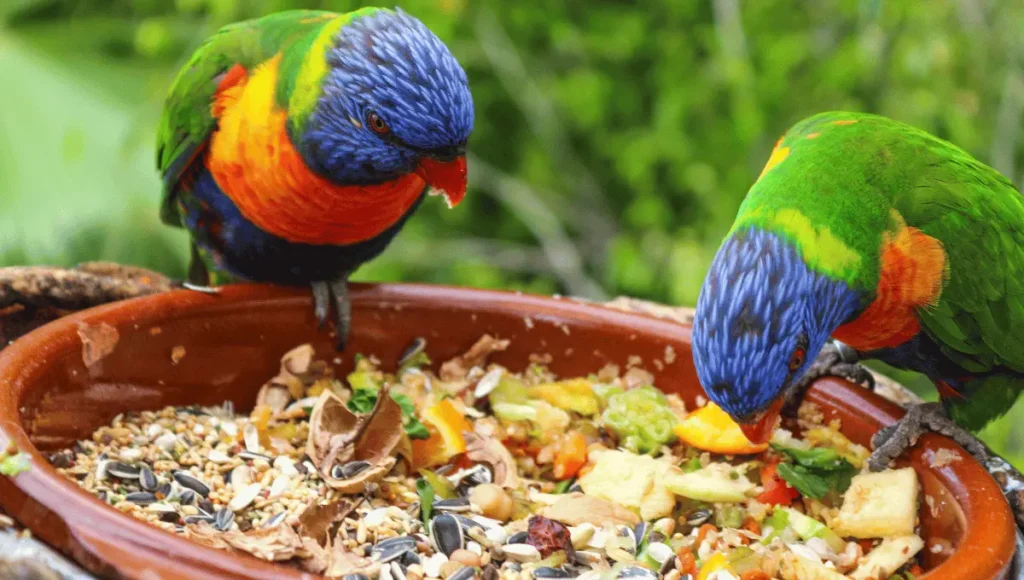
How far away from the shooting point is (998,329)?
1920mm

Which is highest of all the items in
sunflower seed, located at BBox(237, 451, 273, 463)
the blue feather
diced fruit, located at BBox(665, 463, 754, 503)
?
the blue feather

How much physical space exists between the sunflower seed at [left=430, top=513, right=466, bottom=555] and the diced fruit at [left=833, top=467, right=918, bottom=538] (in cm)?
67

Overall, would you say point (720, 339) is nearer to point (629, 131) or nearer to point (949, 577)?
point (949, 577)

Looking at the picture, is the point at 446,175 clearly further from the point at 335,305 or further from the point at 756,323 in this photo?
the point at 756,323

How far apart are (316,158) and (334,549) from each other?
0.83 meters

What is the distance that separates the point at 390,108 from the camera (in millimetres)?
1857

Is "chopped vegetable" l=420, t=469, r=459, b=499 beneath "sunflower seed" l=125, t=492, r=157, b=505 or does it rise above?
beneath

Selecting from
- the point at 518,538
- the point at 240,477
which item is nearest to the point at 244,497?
the point at 240,477

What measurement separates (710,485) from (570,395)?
371mm

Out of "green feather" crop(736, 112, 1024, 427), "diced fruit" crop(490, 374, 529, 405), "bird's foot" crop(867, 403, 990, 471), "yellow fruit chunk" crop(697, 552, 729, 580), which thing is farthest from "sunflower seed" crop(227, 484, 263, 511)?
"bird's foot" crop(867, 403, 990, 471)

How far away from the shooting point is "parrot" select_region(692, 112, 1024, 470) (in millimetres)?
1569

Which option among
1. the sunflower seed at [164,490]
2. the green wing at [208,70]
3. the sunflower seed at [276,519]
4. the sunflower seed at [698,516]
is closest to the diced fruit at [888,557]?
the sunflower seed at [698,516]

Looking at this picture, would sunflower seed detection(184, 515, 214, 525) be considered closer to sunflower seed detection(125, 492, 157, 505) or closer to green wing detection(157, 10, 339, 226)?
sunflower seed detection(125, 492, 157, 505)

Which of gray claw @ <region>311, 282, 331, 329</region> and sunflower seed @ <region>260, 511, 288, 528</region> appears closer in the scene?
sunflower seed @ <region>260, 511, 288, 528</region>
